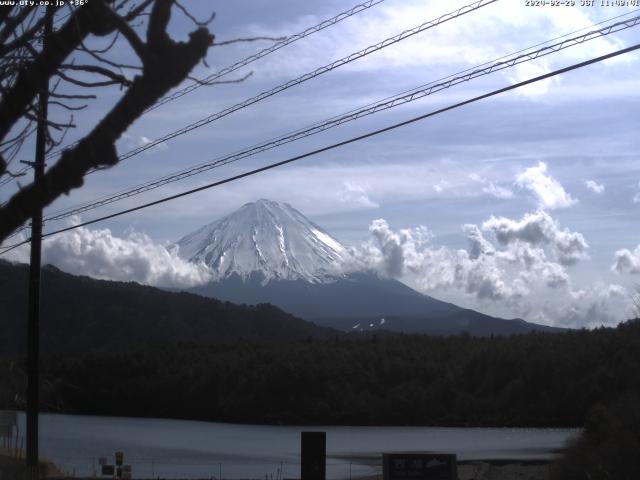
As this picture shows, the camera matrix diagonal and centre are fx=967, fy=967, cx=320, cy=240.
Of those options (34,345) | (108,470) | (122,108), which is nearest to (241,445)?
(108,470)

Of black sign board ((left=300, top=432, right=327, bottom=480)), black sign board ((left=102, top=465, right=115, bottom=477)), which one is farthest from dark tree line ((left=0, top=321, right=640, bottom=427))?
black sign board ((left=300, top=432, right=327, bottom=480))

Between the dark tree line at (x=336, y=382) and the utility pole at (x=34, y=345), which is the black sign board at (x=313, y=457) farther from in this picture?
the dark tree line at (x=336, y=382)

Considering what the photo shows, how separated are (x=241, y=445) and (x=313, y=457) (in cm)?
5248

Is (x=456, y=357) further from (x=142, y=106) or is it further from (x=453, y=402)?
(x=142, y=106)

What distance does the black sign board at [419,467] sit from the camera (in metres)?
15.7

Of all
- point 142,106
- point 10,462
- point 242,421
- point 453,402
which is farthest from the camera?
point 242,421

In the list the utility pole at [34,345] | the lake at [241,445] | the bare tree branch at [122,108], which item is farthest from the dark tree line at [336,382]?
the bare tree branch at [122,108]

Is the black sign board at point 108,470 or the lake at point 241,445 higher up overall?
the black sign board at point 108,470

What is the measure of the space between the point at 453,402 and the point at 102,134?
8555 cm

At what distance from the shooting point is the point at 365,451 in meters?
59.4

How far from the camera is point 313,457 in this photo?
13.7 meters

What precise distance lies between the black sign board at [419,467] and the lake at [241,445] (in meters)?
19.6

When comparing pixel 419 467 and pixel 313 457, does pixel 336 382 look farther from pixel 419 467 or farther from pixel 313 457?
pixel 313 457

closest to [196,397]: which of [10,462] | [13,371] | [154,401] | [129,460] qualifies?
[154,401]
